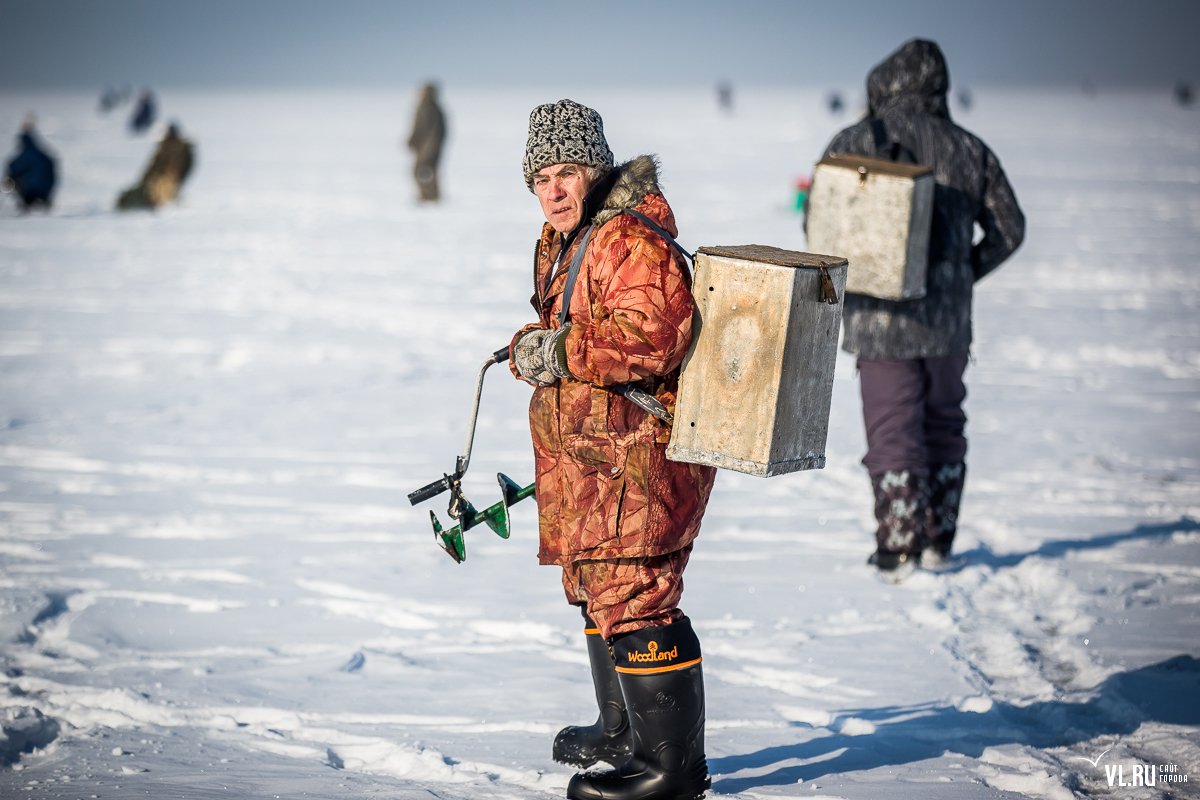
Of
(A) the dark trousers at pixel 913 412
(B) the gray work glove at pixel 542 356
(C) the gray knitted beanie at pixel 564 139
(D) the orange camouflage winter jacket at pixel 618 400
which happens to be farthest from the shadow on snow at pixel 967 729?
(C) the gray knitted beanie at pixel 564 139

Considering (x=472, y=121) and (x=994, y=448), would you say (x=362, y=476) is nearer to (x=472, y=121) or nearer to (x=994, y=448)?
(x=994, y=448)

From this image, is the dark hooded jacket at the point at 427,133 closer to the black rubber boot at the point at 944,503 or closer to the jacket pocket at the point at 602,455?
the black rubber boot at the point at 944,503

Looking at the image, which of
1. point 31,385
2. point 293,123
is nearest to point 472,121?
point 293,123

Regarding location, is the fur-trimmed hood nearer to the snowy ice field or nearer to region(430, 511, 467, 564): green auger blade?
region(430, 511, 467, 564): green auger blade

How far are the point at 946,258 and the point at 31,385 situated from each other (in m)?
5.35

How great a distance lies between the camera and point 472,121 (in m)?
43.7

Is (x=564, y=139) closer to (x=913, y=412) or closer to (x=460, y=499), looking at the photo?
(x=460, y=499)

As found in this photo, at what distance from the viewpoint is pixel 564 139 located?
83.9 inches

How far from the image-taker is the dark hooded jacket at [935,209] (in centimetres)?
357

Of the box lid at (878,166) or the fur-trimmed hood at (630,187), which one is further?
the box lid at (878,166)

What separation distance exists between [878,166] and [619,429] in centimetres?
170

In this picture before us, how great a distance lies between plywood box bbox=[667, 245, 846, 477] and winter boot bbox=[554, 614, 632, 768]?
57 centimetres

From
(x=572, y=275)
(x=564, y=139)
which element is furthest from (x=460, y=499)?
(x=564, y=139)

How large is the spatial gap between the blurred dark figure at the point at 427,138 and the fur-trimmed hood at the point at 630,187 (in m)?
13.3
